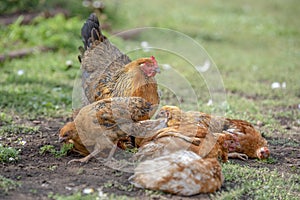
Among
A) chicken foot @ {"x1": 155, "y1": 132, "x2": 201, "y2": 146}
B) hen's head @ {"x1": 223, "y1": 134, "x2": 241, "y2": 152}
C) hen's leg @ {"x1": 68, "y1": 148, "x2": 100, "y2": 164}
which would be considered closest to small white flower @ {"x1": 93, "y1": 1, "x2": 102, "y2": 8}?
hen's head @ {"x1": 223, "y1": 134, "x2": 241, "y2": 152}

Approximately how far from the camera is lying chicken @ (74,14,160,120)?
6156 mm

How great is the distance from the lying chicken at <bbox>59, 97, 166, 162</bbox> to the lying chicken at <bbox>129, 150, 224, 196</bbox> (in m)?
0.66

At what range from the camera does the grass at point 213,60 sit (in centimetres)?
669

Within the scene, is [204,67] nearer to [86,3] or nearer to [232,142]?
[86,3]

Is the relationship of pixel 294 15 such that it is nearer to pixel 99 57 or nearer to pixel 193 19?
pixel 193 19

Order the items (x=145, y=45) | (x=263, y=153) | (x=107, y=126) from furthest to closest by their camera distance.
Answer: (x=145, y=45)
(x=263, y=153)
(x=107, y=126)

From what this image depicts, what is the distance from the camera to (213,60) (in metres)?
11.0

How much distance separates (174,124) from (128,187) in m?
1.13

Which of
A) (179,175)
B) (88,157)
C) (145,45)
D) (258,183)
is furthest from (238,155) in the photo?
(145,45)

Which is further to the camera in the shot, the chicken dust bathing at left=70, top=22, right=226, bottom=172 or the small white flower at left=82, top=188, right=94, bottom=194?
the chicken dust bathing at left=70, top=22, right=226, bottom=172

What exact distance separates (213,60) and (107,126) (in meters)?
6.09

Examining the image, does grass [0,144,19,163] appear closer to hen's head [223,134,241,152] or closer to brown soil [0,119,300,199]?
brown soil [0,119,300,199]

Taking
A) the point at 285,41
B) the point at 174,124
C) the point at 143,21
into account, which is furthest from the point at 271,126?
the point at 143,21

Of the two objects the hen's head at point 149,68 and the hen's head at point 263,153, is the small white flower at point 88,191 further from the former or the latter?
the hen's head at point 263,153
